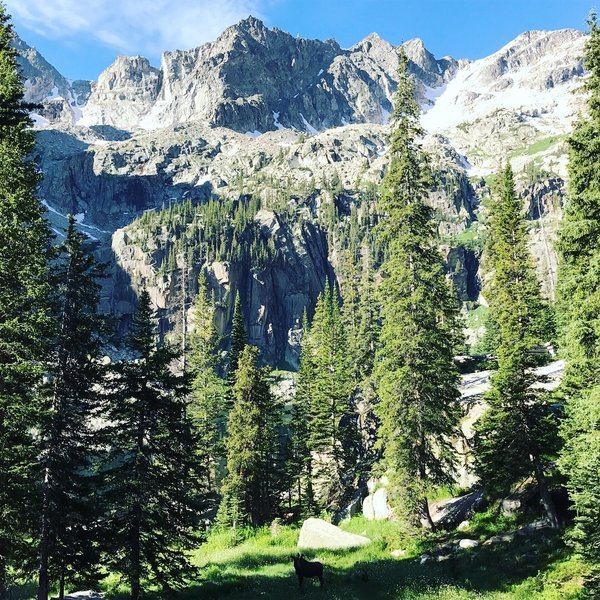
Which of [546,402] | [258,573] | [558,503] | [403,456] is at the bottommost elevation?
[258,573]

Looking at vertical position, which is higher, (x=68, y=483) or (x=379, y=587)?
(x=68, y=483)

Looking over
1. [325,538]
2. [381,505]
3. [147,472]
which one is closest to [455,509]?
[381,505]

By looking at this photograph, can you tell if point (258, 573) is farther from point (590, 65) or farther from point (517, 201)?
point (517, 201)

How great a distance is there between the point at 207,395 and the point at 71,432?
36.6m

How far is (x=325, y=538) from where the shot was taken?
29281 millimetres

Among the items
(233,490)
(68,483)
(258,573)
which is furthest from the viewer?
(233,490)

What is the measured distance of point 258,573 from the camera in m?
25.0

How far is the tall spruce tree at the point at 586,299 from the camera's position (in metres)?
16.4

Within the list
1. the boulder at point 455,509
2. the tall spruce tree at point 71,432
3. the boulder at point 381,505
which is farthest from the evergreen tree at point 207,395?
the tall spruce tree at point 71,432

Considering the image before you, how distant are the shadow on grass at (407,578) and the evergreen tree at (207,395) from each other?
2727cm

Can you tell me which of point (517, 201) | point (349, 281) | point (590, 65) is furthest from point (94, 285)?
point (349, 281)

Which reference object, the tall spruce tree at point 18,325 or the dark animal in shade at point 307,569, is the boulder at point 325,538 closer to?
the dark animal in shade at point 307,569

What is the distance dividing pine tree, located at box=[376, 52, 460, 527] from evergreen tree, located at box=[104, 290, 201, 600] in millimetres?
10407

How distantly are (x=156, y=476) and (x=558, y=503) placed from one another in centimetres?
1741
